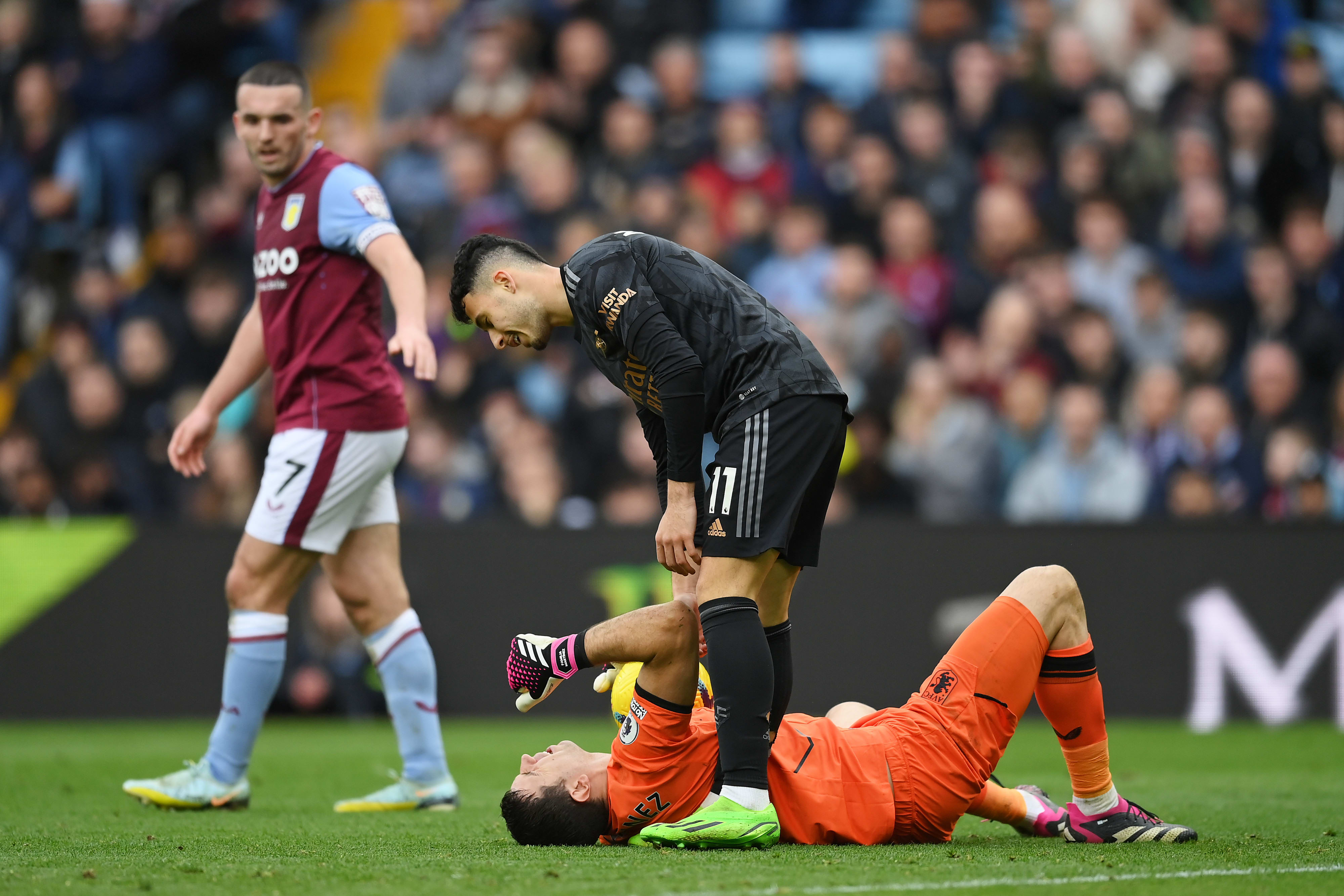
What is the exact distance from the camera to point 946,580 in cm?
973

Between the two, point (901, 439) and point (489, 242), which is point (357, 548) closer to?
point (489, 242)

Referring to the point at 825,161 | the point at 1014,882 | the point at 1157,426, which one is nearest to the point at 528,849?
the point at 1014,882

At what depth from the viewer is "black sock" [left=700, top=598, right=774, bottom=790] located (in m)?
4.31

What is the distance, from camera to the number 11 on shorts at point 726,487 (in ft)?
Answer: 14.6

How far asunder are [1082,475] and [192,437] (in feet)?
20.9

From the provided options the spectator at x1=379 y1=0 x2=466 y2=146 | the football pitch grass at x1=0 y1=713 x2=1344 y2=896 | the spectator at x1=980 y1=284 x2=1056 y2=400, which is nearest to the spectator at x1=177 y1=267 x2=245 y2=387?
the spectator at x1=379 y1=0 x2=466 y2=146

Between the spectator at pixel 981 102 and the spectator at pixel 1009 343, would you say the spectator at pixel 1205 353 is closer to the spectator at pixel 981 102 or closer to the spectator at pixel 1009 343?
the spectator at pixel 1009 343

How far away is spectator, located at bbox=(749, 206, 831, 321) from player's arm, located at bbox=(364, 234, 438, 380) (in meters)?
6.36

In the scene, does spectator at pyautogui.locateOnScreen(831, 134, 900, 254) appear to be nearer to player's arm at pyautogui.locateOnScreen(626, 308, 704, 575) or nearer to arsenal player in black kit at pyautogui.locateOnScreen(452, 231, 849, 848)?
arsenal player in black kit at pyautogui.locateOnScreen(452, 231, 849, 848)

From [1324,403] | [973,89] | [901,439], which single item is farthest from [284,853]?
[973,89]

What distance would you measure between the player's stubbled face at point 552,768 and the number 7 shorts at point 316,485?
1.64 metres

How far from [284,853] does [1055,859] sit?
7.30 ft

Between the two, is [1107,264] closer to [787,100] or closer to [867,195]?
[867,195]

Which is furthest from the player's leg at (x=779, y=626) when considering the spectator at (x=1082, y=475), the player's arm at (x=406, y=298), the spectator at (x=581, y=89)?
the spectator at (x=581, y=89)
